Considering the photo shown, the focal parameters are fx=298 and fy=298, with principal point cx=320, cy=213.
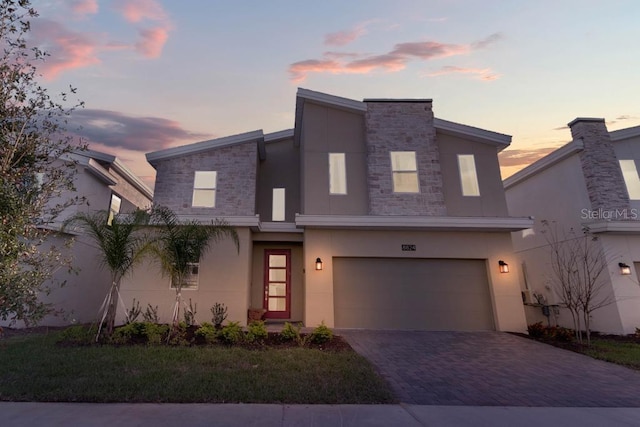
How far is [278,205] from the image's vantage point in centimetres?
1270

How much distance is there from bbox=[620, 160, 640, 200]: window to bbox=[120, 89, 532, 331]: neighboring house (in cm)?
437

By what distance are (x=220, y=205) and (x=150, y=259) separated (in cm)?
284

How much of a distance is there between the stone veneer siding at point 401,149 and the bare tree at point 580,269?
4294 mm

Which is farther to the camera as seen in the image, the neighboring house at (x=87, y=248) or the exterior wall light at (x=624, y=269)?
the neighboring house at (x=87, y=248)

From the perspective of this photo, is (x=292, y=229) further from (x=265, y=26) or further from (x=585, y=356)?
(x=585, y=356)

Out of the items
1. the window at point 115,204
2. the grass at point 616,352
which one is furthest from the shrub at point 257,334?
the window at point 115,204

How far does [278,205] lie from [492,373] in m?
9.33

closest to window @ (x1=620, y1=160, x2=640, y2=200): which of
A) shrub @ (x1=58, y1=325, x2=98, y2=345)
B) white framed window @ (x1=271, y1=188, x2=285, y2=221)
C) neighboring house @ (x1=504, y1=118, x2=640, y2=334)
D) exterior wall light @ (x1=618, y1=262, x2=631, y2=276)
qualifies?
neighboring house @ (x1=504, y1=118, x2=640, y2=334)

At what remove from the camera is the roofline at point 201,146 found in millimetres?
10852

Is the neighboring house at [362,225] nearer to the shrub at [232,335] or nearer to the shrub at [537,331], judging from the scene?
the shrub at [537,331]

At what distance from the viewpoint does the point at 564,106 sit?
11.9 m

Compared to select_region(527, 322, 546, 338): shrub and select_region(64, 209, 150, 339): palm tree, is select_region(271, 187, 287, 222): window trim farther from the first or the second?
select_region(527, 322, 546, 338): shrub

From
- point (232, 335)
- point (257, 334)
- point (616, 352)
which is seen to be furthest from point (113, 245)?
point (616, 352)

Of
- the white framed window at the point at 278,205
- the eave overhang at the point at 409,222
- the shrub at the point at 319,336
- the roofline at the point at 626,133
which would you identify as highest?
the roofline at the point at 626,133
